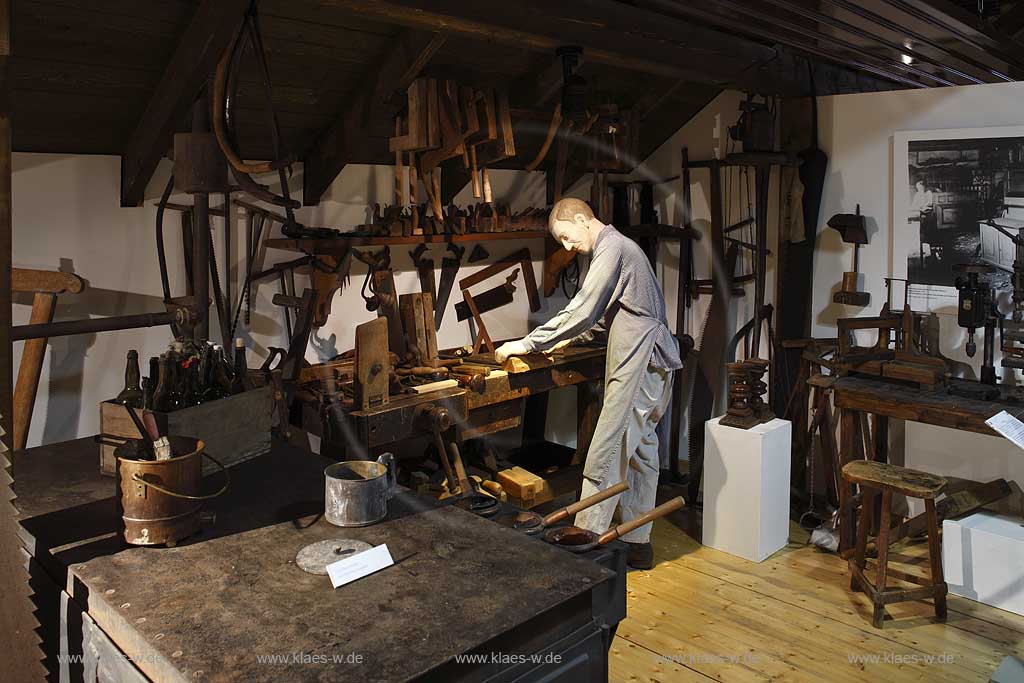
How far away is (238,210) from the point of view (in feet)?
13.1

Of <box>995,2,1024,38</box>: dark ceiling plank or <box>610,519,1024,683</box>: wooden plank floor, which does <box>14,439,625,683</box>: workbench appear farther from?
<box>995,2,1024,38</box>: dark ceiling plank

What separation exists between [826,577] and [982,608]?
25.4 inches

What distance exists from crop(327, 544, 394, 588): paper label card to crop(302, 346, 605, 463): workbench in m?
1.70

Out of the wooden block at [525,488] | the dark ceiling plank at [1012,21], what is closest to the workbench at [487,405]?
the wooden block at [525,488]

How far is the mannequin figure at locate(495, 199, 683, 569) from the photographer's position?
4.04 m

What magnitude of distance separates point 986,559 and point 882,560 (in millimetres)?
550

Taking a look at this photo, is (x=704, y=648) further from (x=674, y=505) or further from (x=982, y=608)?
(x=674, y=505)

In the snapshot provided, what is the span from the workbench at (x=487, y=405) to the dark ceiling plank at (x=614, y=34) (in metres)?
1.51

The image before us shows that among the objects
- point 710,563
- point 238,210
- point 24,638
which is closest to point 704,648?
point 710,563

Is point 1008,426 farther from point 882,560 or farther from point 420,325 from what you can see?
point 420,325

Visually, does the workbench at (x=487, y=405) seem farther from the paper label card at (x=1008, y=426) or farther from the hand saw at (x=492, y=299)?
the paper label card at (x=1008, y=426)

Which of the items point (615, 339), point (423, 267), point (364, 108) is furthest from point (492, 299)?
point (364, 108)

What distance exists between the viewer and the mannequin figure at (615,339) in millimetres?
4039

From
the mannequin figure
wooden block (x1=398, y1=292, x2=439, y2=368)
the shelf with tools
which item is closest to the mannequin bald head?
the mannequin figure
